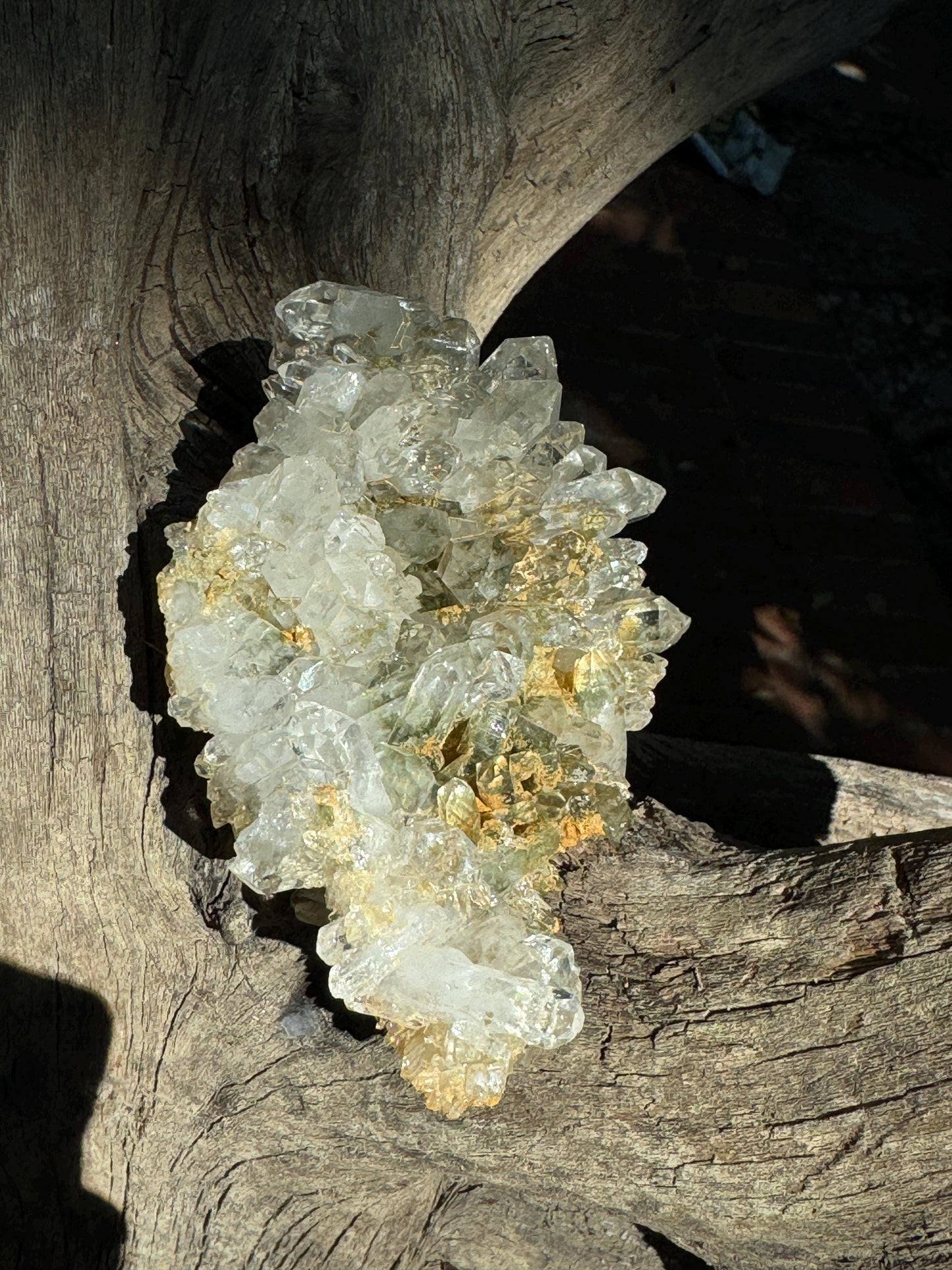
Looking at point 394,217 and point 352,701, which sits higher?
point 394,217

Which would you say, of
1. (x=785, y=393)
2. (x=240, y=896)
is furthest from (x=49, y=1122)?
(x=785, y=393)

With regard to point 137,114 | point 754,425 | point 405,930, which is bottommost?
point 405,930

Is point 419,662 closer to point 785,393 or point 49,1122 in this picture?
point 49,1122

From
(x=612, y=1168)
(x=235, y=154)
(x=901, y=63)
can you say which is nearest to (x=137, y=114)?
(x=235, y=154)

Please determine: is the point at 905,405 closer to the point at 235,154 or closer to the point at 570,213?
the point at 570,213

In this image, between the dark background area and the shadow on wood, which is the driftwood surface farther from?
the dark background area

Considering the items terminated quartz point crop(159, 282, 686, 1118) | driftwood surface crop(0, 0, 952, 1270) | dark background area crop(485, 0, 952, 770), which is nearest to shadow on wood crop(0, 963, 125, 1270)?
driftwood surface crop(0, 0, 952, 1270)

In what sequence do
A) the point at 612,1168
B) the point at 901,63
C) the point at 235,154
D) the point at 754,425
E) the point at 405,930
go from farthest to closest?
the point at 901,63, the point at 754,425, the point at 235,154, the point at 612,1168, the point at 405,930

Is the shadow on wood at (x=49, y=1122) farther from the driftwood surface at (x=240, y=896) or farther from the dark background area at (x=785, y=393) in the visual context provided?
the dark background area at (x=785, y=393)
